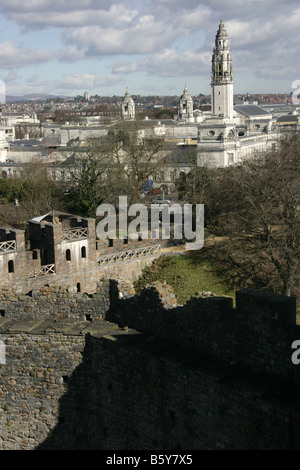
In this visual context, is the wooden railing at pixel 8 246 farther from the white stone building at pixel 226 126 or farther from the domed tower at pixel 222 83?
the domed tower at pixel 222 83

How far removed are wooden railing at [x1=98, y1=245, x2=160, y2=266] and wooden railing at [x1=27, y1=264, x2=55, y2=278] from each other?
10.1 ft

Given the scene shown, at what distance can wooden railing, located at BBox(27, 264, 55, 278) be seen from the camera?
65.0ft

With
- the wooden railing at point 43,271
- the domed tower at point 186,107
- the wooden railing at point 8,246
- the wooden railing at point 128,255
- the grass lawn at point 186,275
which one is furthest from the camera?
the domed tower at point 186,107

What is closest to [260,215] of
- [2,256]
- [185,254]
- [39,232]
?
[185,254]

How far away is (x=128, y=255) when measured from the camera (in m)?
25.0

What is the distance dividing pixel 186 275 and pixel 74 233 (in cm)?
515

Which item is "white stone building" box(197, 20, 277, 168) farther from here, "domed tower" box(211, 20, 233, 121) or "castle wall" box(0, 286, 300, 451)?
"castle wall" box(0, 286, 300, 451)

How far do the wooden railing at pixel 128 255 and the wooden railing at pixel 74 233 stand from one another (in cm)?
200

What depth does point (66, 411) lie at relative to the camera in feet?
36.6

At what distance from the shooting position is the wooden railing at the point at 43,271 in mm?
19797

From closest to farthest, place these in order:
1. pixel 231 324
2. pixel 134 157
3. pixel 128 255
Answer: pixel 231 324
pixel 128 255
pixel 134 157

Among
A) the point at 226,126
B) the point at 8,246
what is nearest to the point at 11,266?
the point at 8,246

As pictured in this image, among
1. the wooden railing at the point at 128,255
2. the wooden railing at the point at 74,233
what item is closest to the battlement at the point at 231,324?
the wooden railing at the point at 74,233

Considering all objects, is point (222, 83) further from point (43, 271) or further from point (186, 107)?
point (43, 271)
